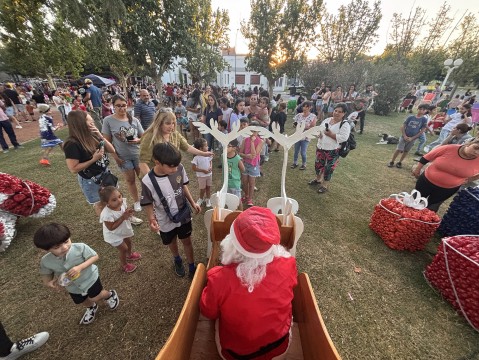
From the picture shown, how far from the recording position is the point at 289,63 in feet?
57.8

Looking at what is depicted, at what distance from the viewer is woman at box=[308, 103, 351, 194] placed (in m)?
4.34

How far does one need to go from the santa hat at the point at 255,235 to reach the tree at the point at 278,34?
62.1 feet

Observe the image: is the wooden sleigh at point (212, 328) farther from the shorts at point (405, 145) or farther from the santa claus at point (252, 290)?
the shorts at point (405, 145)

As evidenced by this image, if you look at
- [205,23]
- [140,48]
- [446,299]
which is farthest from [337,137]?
[205,23]

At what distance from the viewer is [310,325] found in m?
1.53

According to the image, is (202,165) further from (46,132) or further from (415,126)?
(415,126)

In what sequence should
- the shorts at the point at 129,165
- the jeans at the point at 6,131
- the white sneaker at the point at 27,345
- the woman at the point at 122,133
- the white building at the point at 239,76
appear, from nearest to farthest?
the white sneaker at the point at 27,345 → the woman at the point at 122,133 → the shorts at the point at 129,165 → the jeans at the point at 6,131 → the white building at the point at 239,76

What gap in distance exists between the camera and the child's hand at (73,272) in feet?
5.99

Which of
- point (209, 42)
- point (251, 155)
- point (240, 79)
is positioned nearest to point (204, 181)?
point (251, 155)

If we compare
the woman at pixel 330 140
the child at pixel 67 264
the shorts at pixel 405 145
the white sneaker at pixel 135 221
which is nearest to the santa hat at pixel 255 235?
the child at pixel 67 264

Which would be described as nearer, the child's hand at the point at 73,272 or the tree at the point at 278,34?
the child's hand at the point at 73,272

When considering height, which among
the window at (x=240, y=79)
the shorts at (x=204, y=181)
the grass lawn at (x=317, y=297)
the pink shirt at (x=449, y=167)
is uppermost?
the window at (x=240, y=79)

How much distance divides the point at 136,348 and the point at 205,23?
2518 cm

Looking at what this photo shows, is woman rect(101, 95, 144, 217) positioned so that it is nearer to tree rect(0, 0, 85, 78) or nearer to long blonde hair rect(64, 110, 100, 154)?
long blonde hair rect(64, 110, 100, 154)
